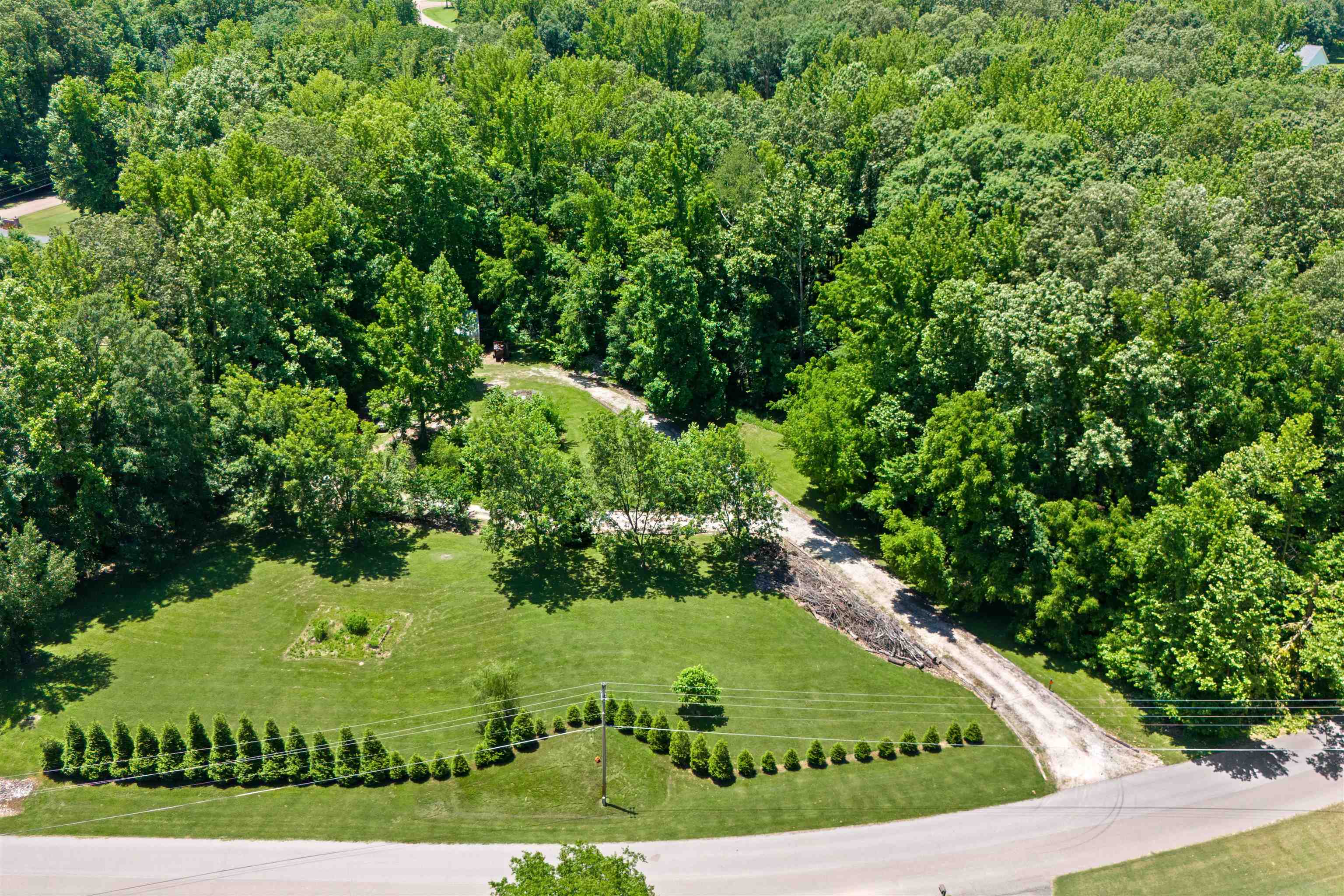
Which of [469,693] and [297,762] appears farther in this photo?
[469,693]

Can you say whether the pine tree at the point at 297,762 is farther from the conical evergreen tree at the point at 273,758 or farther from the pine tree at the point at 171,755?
the pine tree at the point at 171,755

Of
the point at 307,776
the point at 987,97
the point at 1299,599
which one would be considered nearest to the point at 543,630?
the point at 307,776

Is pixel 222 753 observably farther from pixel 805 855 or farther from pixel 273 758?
pixel 805 855

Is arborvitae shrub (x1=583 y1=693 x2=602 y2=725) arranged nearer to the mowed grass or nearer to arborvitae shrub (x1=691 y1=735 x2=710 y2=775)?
the mowed grass

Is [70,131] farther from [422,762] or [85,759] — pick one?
[422,762]

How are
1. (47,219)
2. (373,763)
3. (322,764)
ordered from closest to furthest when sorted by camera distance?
(322,764)
(373,763)
(47,219)

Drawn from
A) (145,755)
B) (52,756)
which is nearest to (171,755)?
(145,755)
